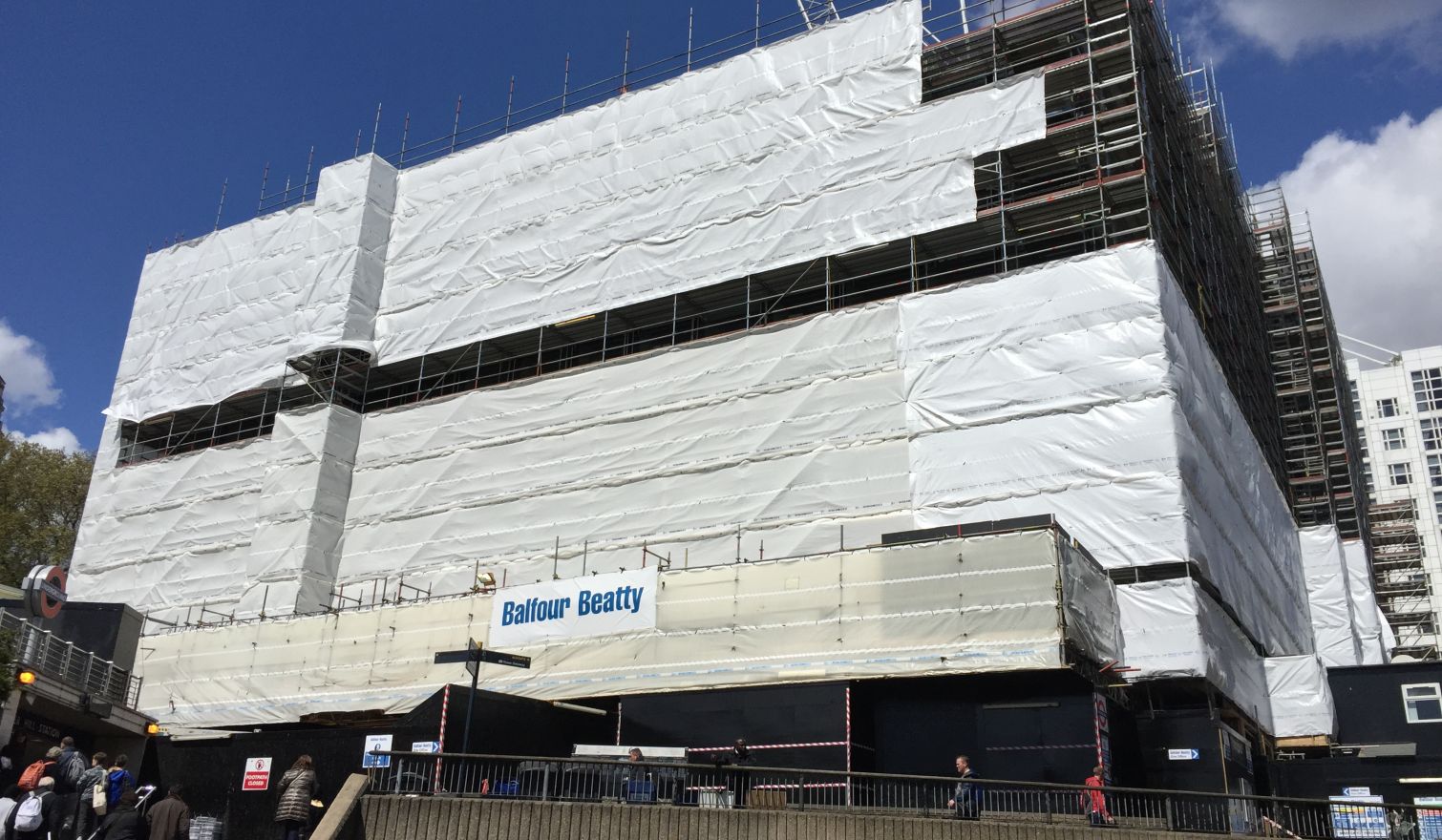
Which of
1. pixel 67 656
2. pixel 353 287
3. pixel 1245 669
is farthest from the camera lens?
pixel 353 287

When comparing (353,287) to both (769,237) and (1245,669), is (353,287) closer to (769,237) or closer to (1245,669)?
(769,237)

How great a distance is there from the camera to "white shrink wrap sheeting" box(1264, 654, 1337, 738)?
35.9m

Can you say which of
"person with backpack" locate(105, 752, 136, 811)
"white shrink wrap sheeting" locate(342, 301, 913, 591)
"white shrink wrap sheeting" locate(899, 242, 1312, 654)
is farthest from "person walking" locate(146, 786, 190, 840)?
"white shrink wrap sheeting" locate(899, 242, 1312, 654)

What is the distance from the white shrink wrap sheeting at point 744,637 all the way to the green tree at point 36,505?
25.1 metres

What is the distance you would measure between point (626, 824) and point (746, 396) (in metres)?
20.0

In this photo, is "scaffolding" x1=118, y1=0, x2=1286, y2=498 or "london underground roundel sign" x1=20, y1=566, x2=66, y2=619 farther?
"scaffolding" x1=118, y1=0, x2=1286, y2=498

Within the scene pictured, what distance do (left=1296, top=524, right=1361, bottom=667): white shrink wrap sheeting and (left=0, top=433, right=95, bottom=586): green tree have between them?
5400 cm

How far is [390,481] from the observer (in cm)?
4128

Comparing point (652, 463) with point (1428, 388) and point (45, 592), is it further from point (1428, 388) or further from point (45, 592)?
point (1428, 388)

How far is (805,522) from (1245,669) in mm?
12621

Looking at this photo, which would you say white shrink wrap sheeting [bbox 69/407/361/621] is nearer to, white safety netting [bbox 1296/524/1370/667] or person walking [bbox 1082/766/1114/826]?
person walking [bbox 1082/766/1114/826]

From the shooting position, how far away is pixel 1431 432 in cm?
9894

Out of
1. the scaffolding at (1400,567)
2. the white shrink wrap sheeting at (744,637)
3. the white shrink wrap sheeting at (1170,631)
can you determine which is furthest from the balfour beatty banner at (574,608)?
the scaffolding at (1400,567)

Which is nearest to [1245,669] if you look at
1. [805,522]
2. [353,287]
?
[805,522]
